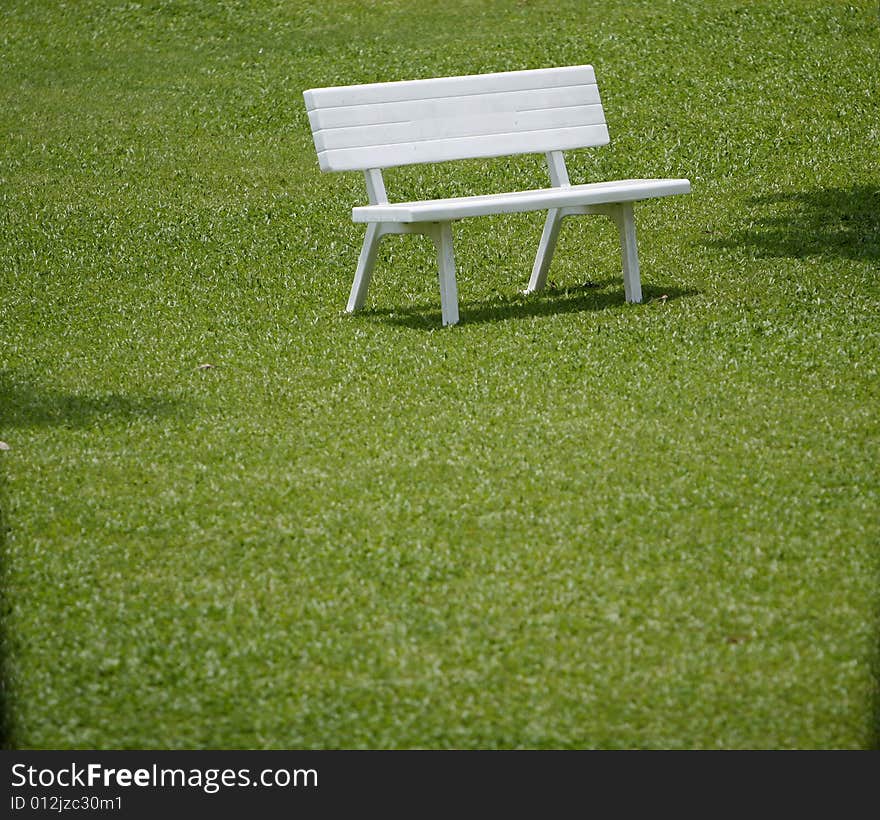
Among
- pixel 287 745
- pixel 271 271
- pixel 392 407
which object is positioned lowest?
pixel 271 271

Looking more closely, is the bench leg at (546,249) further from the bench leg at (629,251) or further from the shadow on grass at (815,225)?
the shadow on grass at (815,225)

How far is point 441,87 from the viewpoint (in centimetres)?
704

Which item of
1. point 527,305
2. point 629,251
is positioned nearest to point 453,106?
point 527,305

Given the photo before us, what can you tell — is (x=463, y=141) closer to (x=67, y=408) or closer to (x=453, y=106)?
(x=453, y=106)

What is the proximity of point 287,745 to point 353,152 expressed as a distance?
450cm

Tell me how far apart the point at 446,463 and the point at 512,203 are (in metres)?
2.33

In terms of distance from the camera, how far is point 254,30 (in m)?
16.0

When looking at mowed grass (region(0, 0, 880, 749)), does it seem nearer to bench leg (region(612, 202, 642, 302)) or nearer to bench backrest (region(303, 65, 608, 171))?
bench leg (region(612, 202, 642, 302))

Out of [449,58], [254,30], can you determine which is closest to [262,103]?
[449,58]

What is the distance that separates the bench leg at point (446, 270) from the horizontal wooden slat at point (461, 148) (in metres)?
0.62

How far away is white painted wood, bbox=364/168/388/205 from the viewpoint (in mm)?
6766

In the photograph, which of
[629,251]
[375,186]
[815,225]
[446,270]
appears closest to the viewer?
[446,270]

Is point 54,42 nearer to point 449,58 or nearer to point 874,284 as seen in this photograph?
point 449,58

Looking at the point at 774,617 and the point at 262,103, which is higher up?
the point at 774,617
